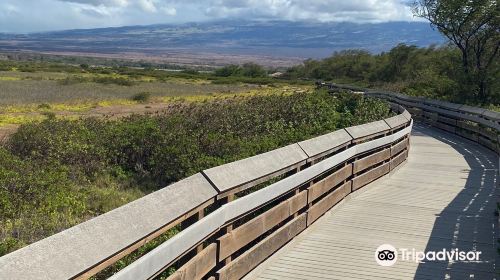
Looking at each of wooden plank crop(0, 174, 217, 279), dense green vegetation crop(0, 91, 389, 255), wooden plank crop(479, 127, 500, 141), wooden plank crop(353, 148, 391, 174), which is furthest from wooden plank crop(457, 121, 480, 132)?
wooden plank crop(0, 174, 217, 279)

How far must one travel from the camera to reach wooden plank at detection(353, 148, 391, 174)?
881 cm

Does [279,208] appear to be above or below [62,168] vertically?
above

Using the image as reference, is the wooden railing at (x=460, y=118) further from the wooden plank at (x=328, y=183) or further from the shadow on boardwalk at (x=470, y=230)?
the wooden plank at (x=328, y=183)

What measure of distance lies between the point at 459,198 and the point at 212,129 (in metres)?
7.13

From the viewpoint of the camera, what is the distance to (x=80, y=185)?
10.2 metres

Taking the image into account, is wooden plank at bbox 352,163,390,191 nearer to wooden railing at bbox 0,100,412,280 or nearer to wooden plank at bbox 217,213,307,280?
wooden railing at bbox 0,100,412,280

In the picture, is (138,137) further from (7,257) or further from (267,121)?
(7,257)

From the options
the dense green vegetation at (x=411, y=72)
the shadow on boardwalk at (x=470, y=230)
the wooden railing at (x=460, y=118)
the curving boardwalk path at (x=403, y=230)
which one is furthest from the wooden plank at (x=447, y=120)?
the curving boardwalk path at (x=403, y=230)

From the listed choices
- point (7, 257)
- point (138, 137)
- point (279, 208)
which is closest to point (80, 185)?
point (138, 137)

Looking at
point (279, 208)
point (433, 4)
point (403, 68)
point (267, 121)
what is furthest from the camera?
point (403, 68)

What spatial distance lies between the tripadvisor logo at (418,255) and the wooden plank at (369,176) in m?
2.54

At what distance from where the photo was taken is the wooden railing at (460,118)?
51.0 ft

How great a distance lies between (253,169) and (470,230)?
10.9 ft

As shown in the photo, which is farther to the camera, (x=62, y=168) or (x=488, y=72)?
(x=488, y=72)
